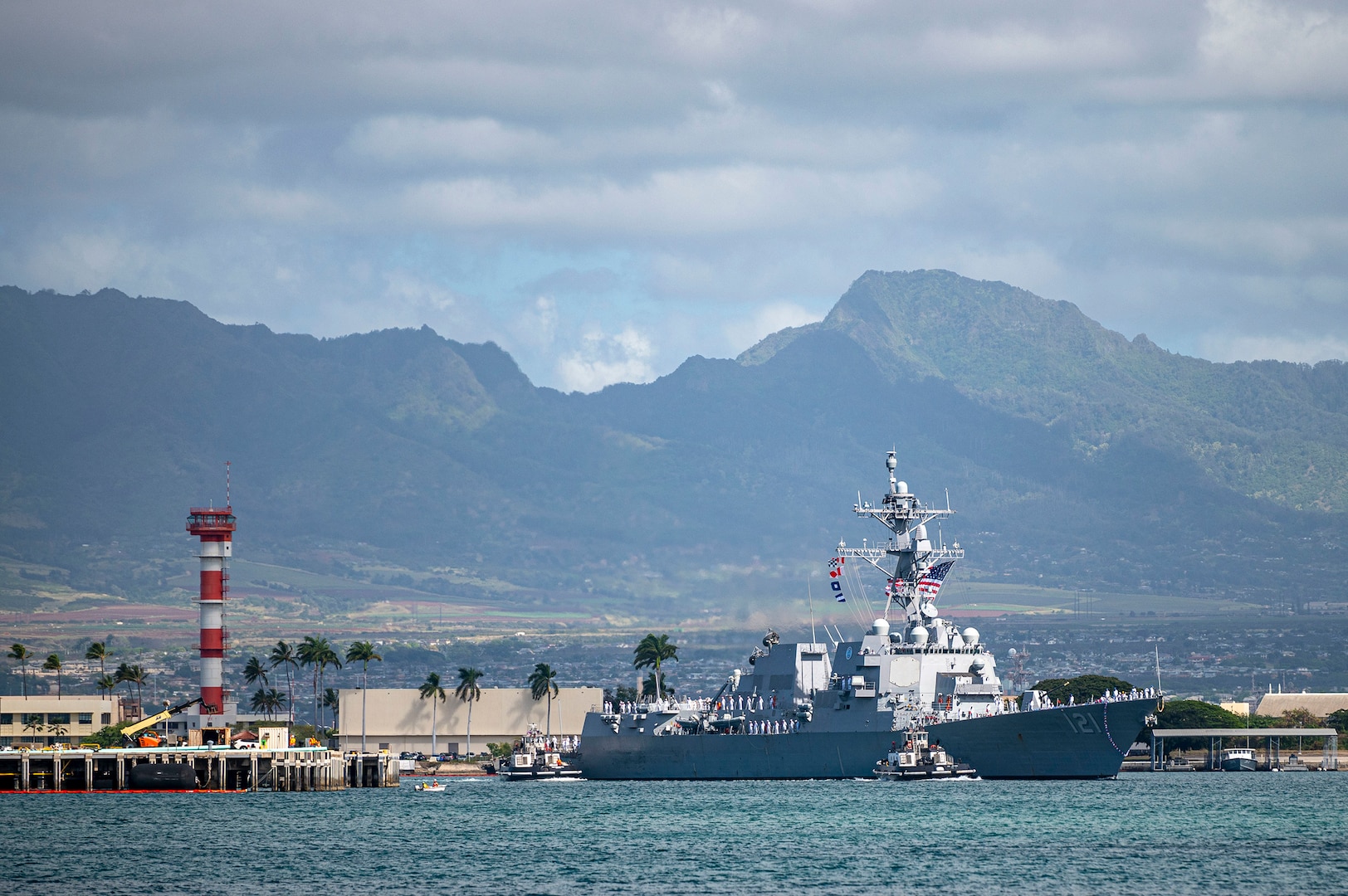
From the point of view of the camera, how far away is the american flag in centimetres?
9081

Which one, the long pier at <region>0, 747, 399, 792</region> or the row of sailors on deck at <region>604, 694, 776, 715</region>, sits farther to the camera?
the long pier at <region>0, 747, 399, 792</region>

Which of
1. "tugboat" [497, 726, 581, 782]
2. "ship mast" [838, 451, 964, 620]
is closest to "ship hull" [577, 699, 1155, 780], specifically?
"ship mast" [838, 451, 964, 620]

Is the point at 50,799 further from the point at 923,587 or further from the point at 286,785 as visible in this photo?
the point at 923,587

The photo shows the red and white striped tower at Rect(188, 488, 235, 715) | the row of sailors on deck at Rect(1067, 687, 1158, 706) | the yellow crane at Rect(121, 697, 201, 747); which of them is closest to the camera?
the row of sailors on deck at Rect(1067, 687, 1158, 706)

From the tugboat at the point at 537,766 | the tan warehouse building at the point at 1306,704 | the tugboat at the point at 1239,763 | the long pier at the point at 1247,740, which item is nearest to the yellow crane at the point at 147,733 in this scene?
the tugboat at the point at 537,766

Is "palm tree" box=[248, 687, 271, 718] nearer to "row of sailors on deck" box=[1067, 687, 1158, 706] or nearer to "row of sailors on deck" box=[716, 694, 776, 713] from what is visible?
"row of sailors on deck" box=[716, 694, 776, 713]

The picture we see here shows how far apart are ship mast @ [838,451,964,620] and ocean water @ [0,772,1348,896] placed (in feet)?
30.6

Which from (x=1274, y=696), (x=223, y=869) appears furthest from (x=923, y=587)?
(x=1274, y=696)

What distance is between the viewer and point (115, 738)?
5074 inches

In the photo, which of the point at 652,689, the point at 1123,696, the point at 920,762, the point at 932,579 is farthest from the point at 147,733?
the point at 1123,696

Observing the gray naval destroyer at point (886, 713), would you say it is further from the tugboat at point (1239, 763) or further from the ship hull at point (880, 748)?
the tugboat at point (1239, 763)

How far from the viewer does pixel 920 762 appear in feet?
276

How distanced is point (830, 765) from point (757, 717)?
5.30 m

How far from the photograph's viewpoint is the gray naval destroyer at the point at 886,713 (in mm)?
82125
